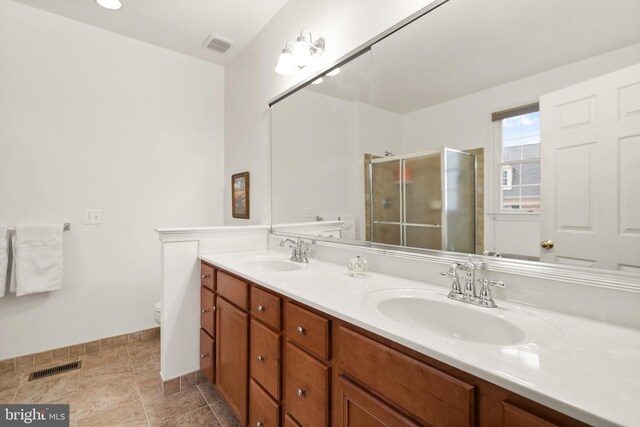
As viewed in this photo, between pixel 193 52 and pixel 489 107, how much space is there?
280 cm

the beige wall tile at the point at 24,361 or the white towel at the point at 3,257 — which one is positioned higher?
the white towel at the point at 3,257

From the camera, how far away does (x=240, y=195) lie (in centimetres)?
280

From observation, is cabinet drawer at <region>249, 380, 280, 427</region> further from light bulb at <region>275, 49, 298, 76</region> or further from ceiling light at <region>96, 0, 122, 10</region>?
ceiling light at <region>96, 0, 122, 10</region>

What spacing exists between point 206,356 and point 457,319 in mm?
1590

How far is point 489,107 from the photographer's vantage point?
1.08 m

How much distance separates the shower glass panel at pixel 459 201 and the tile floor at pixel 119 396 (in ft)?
5.07

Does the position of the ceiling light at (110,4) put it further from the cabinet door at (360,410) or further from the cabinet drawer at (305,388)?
the cabinet door at (360,410)

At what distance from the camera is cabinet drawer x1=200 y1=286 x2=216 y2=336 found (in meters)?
1.80

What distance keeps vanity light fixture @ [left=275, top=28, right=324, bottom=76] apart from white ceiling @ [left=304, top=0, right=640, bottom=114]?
42 cm

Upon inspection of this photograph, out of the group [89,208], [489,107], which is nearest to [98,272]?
[89,208]

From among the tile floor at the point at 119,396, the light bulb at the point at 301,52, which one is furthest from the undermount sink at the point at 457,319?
the light bulb at the point at 301,52

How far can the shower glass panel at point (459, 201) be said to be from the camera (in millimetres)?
1119

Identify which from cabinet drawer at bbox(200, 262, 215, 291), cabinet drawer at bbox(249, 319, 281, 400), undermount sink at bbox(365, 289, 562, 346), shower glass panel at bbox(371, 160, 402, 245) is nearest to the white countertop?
undermount sink at bbox(365, 289, 562, 346)

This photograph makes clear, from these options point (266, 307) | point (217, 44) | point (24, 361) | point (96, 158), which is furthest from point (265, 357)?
point (217, 44)
